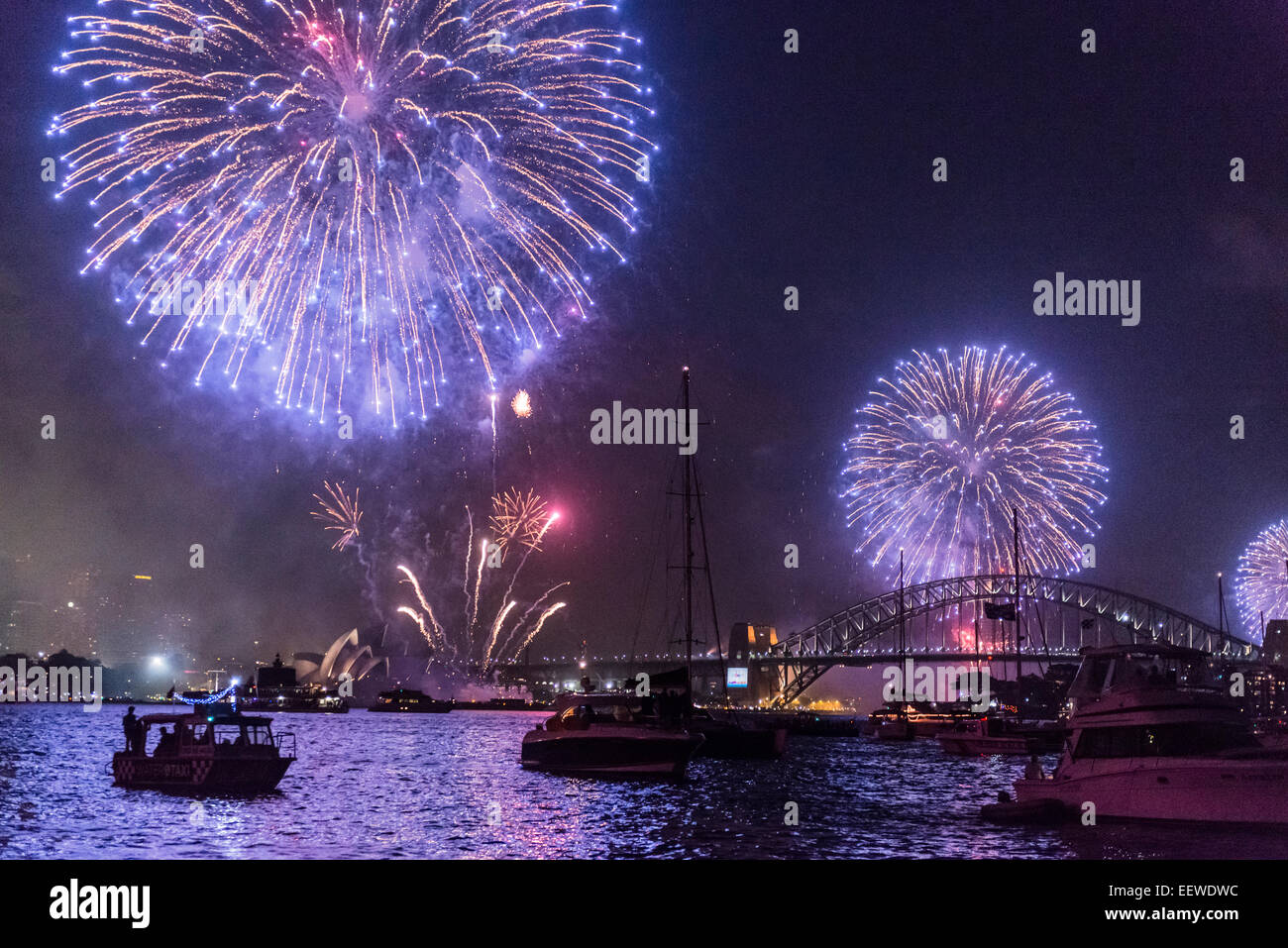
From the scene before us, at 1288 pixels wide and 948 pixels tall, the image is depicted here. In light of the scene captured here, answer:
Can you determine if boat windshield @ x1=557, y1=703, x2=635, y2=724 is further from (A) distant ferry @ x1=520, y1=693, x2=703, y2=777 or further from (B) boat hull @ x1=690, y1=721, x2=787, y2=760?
(B) boat hull @ x1=690, y1=721, x2=787, y2=760

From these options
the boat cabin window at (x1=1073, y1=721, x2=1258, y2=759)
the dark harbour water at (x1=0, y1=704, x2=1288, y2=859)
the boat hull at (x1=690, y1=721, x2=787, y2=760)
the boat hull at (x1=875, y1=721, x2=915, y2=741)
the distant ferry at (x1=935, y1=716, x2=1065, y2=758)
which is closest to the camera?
the dark harbour water at (x1=0, y1=704, x2=1288, y2=859)

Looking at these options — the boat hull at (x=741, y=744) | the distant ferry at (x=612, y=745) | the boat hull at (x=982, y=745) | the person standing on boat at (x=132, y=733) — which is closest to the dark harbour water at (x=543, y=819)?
the distant ferry at (x=612, y=745)

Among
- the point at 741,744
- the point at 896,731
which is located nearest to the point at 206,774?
the point at 741,744

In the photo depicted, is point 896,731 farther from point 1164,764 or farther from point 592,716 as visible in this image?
point 1164,764

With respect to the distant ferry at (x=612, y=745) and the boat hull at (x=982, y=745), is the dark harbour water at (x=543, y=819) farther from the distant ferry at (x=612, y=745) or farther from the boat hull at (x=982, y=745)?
the boat hull at (x=982, y=745)

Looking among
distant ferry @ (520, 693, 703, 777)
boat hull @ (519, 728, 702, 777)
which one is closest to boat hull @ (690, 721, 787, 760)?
distant ferry @ (520, 693, 703, 777)

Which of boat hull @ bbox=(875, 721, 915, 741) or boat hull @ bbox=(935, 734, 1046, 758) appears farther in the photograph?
boat hull @ bbox=(875, 721, 915, 741)
